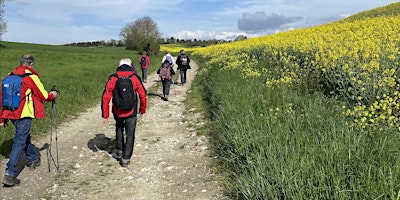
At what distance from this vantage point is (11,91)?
553cm

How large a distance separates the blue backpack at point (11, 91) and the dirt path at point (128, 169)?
1380mm

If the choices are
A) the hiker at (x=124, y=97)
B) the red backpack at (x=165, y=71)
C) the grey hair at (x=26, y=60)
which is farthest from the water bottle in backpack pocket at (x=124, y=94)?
the red backpack at (x=165, y=71)

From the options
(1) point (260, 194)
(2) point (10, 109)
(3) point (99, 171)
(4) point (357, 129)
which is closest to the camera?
(1) point (260, 194)

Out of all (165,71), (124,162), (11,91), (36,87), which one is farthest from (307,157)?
(165,71)

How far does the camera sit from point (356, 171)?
12.6 ft

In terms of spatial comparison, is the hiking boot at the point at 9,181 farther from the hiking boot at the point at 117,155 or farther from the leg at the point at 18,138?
the hiking boot at the point at 117,155

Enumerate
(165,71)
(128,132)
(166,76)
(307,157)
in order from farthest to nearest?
(165,71) < (166,76) < (128,132) < (307,157)

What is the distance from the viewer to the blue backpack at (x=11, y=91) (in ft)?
18.1

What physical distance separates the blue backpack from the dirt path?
1.38 meters

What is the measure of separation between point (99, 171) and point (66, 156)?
52.8 inches

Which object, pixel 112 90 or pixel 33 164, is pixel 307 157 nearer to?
pixel 112 90

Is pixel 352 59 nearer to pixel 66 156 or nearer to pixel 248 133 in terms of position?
pixel 248 133

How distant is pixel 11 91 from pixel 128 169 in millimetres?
2411

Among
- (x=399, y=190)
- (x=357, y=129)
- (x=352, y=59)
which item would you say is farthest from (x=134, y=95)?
(x=352, y=59)
